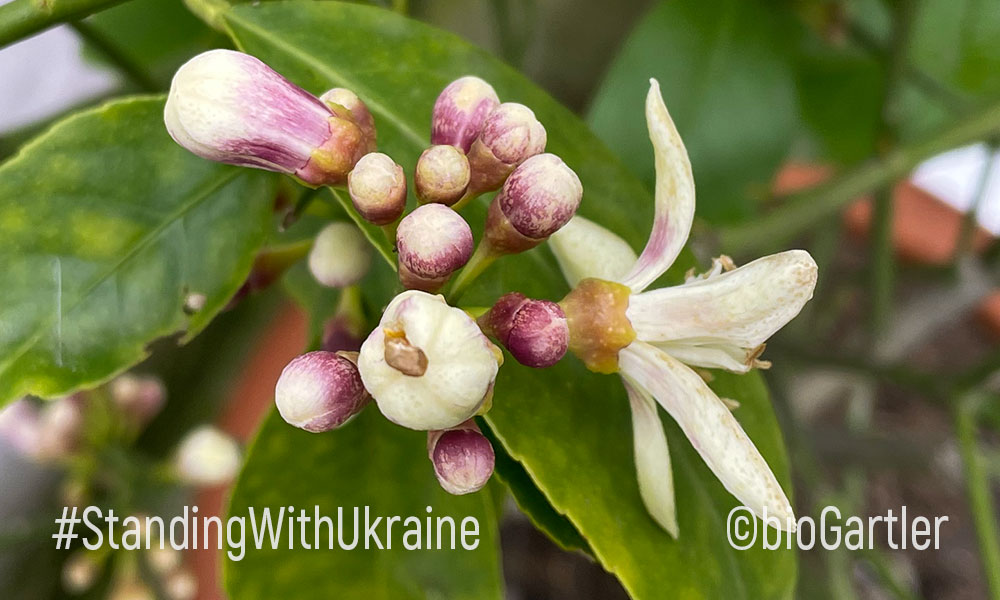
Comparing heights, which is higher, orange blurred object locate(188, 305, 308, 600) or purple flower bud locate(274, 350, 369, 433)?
purple flower bud locate(274, 350, 369, 433)

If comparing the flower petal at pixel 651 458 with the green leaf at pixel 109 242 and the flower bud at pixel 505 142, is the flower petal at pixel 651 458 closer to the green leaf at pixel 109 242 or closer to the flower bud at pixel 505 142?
the flower bud at pixel 505 142

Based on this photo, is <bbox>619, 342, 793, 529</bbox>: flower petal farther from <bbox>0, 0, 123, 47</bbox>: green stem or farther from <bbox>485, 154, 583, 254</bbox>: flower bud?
<bbox>0, 0, 123, 47</bbox>: green stem

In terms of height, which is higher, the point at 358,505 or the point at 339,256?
the point at 339,256

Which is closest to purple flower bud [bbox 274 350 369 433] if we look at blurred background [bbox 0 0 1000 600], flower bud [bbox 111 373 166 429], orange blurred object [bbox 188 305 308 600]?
blurred background [bbox 0 0 1000 600]

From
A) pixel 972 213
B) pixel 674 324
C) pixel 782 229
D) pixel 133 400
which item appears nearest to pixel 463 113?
pixel 674 324

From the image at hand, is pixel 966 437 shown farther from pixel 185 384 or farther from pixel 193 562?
pixel 185 384

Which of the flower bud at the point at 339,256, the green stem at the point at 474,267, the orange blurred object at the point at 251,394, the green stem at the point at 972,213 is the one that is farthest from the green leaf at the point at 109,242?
the green stem at the point at 972,213

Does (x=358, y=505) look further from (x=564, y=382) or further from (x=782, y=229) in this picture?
(x=782, y=229)
